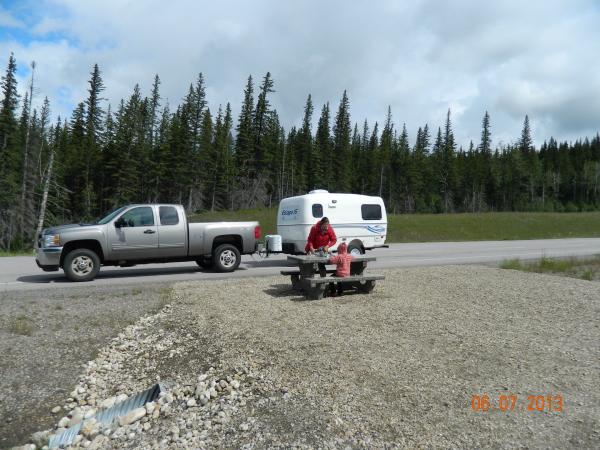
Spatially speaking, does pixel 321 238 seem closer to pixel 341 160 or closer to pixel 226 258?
pixel 226 258

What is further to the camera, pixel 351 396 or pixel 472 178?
pixel 472 178

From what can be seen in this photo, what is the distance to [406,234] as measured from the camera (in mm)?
36500

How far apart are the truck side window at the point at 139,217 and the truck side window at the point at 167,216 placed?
10.8 inches

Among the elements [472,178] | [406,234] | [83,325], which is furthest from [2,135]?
[472,178]

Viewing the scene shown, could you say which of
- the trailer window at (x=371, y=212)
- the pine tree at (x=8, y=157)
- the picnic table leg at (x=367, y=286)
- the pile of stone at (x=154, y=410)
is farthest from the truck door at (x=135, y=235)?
→ the pine tree at (x=8, y=157)

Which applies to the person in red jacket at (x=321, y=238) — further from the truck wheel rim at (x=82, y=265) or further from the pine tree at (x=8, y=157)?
the pine tree at (x=8, y=157)

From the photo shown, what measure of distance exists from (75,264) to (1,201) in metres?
35.9

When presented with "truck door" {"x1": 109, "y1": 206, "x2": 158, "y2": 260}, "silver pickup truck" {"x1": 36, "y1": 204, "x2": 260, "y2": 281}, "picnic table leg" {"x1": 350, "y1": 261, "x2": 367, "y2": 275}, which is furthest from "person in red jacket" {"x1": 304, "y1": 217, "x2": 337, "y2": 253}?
"truck door" {"x1": 109, "y1": 206, "x2": 158, "y2": 260}

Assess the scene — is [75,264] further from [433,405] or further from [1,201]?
[1,201]

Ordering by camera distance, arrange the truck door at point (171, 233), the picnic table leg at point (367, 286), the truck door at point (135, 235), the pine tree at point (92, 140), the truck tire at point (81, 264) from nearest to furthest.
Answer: the picnic table leg at point (367, 286) → the truck tire at point (81, 264) → the truck door at point (135, 235) → the truck door at point (171, 233) → the pine tree at point (92, 140)

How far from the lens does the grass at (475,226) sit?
37469 millimetres

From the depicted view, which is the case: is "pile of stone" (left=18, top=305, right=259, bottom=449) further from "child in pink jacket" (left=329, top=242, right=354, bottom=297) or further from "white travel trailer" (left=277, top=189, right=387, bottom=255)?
"white travel trailer" (left=277, top=189, right=387, bottom=255)

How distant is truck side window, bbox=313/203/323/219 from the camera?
15.4 metres

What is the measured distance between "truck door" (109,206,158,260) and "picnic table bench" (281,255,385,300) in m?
4.96
